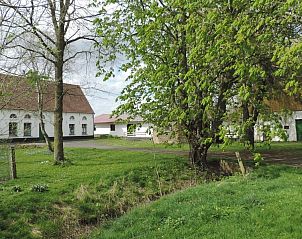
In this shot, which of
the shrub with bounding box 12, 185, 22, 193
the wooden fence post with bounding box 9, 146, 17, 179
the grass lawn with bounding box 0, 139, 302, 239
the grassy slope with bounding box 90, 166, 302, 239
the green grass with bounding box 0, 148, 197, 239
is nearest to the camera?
the grassy slope with bounding box 90, 166, 302, 239

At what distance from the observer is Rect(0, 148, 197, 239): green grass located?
9328mm

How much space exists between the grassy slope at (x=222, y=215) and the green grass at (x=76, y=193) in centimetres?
127

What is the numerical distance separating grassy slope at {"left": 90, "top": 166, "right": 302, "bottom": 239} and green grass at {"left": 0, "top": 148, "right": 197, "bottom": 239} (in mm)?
1269

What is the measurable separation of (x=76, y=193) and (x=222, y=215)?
206 inches

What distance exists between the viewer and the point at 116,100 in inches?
642

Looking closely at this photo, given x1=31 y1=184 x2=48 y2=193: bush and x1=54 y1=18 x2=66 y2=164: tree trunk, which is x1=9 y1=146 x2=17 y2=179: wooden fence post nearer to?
x1=31 y1=184 x2=48 y2=193: bush

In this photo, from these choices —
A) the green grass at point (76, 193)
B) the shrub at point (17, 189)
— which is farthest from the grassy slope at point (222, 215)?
the shrub at point (17, 189)

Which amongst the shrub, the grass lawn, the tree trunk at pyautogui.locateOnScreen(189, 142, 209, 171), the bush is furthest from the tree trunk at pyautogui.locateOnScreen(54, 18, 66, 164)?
the tree trunk at pyautogui.locateOnScreen(189, 142, 209, 171)

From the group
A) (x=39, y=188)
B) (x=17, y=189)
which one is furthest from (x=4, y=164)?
(x=39, y=188)

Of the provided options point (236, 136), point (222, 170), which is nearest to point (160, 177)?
point (222, 170)

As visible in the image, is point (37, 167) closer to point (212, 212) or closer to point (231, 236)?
point (212, 212)

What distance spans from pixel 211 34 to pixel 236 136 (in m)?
1.78

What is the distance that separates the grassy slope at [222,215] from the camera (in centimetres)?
741

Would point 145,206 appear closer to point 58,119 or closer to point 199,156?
point 199,156
